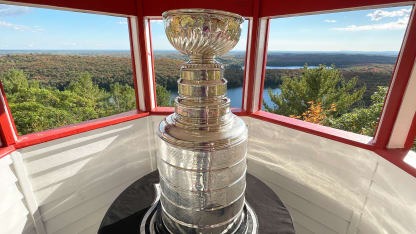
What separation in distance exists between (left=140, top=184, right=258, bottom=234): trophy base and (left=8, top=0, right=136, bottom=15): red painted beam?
5.23ft

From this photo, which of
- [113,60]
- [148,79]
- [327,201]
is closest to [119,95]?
[113,60]

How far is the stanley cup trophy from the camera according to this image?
866mm

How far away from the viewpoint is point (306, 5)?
157 centimetres

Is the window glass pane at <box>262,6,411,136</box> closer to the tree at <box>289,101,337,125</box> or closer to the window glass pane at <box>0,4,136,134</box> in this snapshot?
the tree at <box>289,101,337,125</box>

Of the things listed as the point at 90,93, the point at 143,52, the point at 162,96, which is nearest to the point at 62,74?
the point at 90,93

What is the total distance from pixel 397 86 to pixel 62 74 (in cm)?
1921

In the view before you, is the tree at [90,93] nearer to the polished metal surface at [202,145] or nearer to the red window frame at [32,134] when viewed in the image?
the red window frame at [32,134]

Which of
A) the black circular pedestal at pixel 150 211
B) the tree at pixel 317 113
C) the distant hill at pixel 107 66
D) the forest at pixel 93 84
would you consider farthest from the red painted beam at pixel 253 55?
the tree at pixel 317 113

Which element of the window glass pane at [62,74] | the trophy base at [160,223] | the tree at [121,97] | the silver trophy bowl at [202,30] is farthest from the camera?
the tree at [121,97]

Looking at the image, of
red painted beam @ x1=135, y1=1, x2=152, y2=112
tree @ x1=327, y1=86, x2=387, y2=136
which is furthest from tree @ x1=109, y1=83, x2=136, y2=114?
red painted beam @ x1=135, y1=1, x2=152, y2=112

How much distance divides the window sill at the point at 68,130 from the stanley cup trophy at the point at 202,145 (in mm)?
1181

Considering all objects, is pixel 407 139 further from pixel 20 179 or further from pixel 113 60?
pixel 113 60

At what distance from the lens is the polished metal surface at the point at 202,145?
2.85ft

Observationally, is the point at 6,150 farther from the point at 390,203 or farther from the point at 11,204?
the point at 390,203
